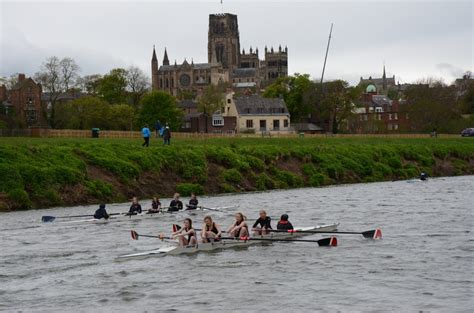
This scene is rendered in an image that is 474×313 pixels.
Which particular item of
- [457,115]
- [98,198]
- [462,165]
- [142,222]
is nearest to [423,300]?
[142,222]

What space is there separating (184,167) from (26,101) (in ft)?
195

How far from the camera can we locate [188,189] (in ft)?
182

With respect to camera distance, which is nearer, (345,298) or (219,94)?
(345,298)

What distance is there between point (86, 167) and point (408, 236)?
80.0 feet

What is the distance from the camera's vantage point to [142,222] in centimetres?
4031

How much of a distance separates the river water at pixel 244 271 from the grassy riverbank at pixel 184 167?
22.3ft

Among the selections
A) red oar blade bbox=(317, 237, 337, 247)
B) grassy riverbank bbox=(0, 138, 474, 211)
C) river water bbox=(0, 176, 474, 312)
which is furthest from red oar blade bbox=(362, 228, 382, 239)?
grassy riverbank bbox=(0, 138, 474, 211)

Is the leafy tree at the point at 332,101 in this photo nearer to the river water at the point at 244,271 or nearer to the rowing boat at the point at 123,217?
the rowing boat at the point at 123,217

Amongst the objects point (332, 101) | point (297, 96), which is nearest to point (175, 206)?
point (332, 101)

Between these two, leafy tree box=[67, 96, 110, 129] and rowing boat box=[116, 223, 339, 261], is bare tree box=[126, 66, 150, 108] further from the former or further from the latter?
rowing boat box=[116, 223, 339, 261]

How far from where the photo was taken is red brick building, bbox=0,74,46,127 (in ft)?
361

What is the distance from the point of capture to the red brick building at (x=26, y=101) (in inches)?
4336

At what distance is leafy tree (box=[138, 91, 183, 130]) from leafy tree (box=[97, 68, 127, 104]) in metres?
9.96

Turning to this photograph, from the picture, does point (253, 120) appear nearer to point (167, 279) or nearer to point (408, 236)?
point (408, 236)
